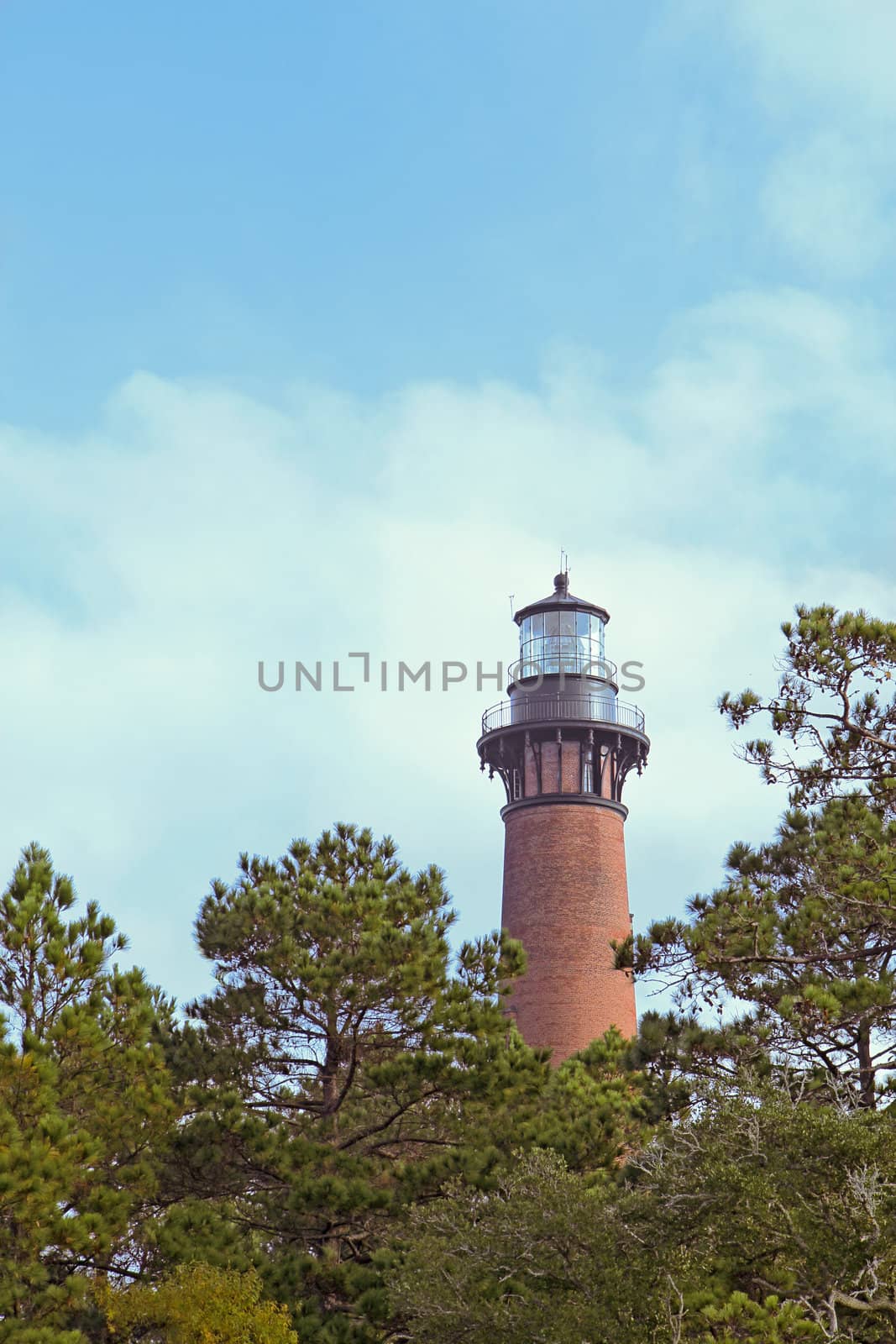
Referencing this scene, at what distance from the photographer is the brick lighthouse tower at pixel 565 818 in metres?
35.8

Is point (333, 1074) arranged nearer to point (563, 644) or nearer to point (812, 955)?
point (812, 955)

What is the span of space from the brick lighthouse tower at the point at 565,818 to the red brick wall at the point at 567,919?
3cm

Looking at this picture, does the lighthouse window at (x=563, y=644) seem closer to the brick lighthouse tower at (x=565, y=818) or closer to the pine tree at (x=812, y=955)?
the brick lighthouse tower at (x=565, y=818)

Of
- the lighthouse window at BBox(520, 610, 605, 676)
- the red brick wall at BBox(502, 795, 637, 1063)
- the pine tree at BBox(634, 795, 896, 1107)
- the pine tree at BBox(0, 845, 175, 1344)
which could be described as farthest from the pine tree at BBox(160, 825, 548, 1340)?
the lighthouse window at BBox(520, 610, 605, 676)

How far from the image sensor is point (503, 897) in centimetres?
3775

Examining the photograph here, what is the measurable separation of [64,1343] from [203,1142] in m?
4.11

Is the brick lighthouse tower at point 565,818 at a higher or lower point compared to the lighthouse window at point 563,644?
lower

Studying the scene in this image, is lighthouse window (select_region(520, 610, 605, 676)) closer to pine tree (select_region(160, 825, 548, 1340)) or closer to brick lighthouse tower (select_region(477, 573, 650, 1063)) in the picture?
brick lighthouse tower (select_region(477, 573, 650, 1063))

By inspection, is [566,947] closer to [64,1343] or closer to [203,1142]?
[203,1142]

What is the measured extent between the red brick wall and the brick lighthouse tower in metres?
0.03

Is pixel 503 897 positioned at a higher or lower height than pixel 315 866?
higher

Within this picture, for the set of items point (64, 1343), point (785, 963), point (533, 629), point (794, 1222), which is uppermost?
point (533, 629)

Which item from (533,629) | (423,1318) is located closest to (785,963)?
(423,1318)

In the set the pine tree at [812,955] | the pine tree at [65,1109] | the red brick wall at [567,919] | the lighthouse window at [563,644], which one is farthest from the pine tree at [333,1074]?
the lighthouse window at [563,644]
